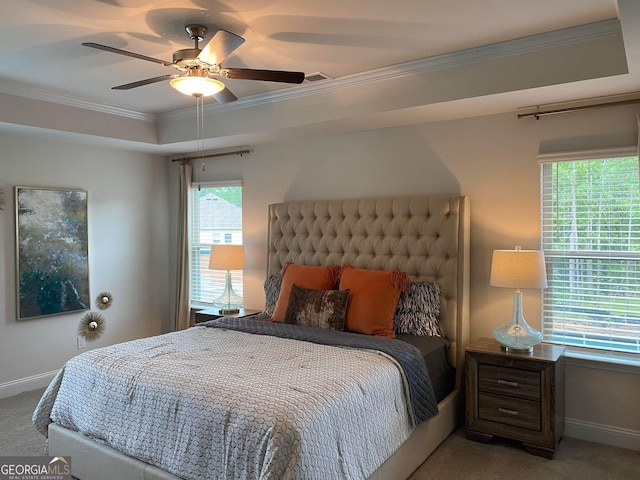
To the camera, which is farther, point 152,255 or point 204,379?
point 152,255

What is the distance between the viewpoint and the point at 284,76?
8.59ft

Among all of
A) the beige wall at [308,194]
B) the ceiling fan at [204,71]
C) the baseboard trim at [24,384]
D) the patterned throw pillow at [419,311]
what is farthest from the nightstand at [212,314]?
the ceiling fan at [204,71]

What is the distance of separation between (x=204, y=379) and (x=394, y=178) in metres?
2.48

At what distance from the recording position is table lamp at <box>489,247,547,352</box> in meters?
3.20

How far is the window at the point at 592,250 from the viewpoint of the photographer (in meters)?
3.28

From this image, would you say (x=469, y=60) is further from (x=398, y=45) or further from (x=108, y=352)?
(x=108, y=352)

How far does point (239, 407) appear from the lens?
2168mm

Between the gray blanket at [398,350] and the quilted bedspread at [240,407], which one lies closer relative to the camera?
the quilted bedspread at [240,407]

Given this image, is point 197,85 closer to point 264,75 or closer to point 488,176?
point 264,75

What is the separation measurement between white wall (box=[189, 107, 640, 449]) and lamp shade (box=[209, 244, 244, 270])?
2.31 ft

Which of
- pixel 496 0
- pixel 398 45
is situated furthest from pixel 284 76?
pixel 496 0

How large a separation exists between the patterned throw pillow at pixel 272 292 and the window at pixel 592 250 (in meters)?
2.17

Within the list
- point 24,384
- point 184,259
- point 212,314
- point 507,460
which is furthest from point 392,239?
point 24,384

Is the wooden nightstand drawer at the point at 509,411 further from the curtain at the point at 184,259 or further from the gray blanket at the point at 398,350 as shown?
the curtain at the point at 184,259
